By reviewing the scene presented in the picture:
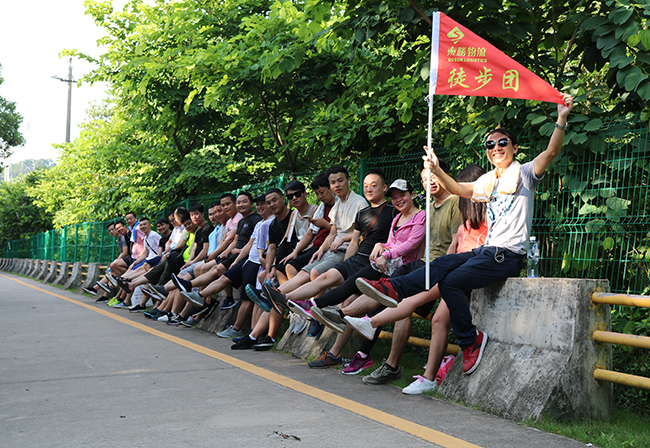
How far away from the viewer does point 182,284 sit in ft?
32.1

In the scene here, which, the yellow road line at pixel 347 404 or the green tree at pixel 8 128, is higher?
the green tree at pixel 8 128

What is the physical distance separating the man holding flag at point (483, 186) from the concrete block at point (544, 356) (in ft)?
0.63

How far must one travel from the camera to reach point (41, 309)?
12922 millimetres

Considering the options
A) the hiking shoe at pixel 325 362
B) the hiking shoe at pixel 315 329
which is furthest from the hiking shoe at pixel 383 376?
the hiking shoe at pixel 315 329

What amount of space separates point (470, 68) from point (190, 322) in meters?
6.52

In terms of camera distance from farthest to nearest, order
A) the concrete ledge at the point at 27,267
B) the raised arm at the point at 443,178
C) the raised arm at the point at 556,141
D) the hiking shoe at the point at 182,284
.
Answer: the concrete ledge at the point at 27,267, the hiking shoe at the point at 182,284, the raised arm at the point at 443,178, the raised arm at the point at 556,141

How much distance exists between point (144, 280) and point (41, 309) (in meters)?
2.19

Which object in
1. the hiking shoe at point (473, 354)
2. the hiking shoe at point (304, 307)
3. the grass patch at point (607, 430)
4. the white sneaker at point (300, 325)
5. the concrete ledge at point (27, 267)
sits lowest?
the concrete ledge at point (27, 267)

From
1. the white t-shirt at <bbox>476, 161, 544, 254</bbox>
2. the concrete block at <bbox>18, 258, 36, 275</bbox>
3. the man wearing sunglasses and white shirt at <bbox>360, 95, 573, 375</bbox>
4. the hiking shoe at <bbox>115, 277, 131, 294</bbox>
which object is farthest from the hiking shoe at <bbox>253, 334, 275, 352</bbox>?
the concrete block at <bbox>18, 258, 36, 275</bbox>

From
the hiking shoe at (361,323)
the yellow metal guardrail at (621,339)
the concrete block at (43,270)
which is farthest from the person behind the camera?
the concrete block at (43,270)

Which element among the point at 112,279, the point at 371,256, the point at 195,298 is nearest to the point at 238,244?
the point at 195,298

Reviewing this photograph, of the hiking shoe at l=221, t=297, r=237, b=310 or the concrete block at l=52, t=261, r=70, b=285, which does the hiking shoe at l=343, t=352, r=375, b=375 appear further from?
the concrete block at l=52, t=261, r=70, b=285

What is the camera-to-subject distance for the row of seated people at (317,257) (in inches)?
225

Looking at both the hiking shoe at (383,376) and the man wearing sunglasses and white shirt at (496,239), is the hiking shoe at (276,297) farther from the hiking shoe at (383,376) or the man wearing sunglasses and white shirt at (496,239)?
the man wearing sunglasses and white shirt at (496,239)
